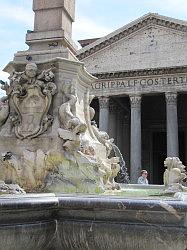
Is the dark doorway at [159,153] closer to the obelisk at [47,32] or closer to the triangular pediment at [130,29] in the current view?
the triangular pediment at [130,29]

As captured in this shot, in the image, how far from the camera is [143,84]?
26016 mm

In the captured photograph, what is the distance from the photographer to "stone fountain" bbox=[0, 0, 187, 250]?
2.46m

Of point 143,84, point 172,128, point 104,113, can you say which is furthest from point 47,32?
point 104,113

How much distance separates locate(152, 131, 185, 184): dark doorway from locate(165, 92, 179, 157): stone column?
25.6 feet

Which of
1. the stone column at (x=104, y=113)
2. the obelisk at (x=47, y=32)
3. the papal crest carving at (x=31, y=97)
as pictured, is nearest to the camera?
the papal crest carving at (x=31, y=97)

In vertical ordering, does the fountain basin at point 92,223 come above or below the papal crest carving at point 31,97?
below

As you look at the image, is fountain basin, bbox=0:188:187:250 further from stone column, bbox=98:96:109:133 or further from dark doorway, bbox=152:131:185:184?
dark doorway, bbox=152:131:185:184

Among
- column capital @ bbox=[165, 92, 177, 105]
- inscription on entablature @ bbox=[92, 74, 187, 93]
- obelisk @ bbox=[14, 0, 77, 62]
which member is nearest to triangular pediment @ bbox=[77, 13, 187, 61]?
inscription on entablature @ bbox=[92, 74, 187, 93]

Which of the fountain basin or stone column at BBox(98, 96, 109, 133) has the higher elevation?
stone column at BBox(98, 96, 109, 133)

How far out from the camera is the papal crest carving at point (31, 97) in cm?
482

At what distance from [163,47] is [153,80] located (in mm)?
2968

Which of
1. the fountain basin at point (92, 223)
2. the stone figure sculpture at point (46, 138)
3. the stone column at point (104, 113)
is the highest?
the stone column at point (104, 113)

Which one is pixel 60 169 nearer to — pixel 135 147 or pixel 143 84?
pixel 135 147

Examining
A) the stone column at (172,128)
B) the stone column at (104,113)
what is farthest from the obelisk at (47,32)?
the stone column at (104,113)
